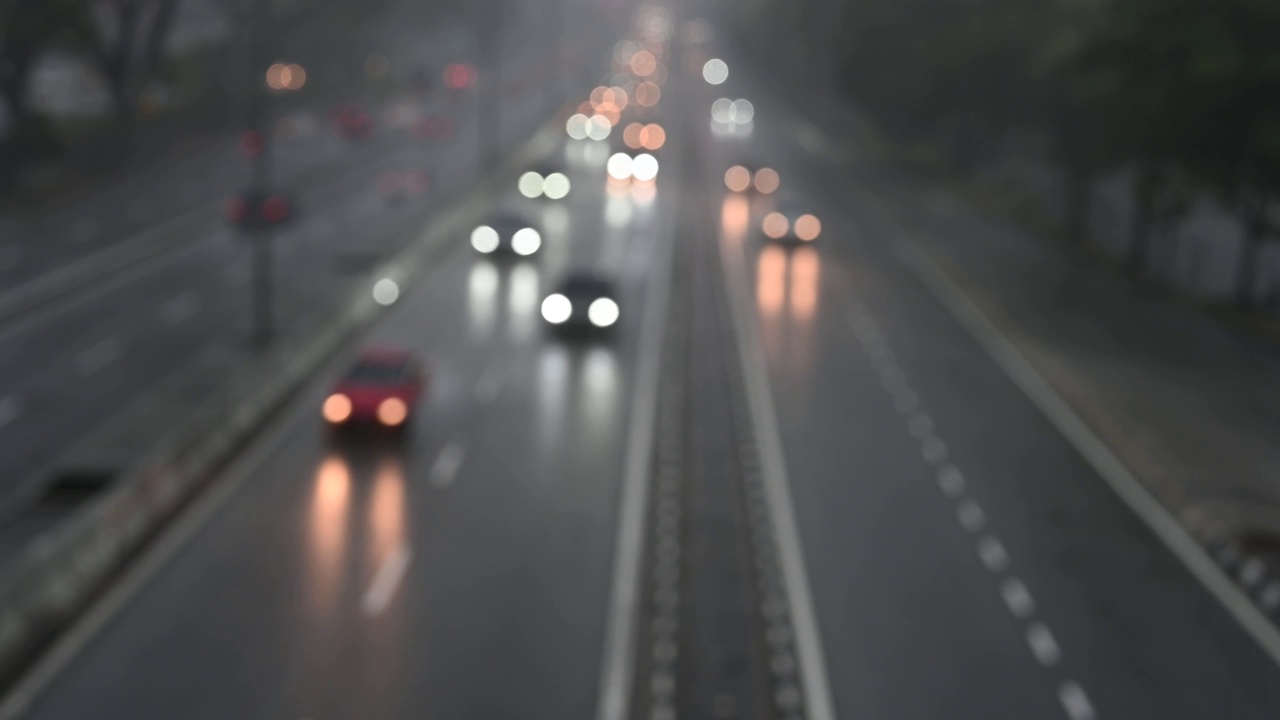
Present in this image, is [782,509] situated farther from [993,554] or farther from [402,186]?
[402,186]

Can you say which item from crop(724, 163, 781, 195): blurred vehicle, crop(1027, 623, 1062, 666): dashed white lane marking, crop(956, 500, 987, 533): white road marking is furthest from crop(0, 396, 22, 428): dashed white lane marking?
crop(724, 163, 781, 195): blurred vehicle

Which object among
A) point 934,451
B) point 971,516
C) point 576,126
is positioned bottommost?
point 576,126

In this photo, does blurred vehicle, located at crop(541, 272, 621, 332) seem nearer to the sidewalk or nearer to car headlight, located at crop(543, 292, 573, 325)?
car headlight, located at crop(543, 292, 573, 325)

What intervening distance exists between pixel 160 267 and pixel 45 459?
→ 75.4 feet

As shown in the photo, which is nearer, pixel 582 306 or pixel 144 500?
pixel 144 500

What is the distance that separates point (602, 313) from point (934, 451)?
43.6 ft

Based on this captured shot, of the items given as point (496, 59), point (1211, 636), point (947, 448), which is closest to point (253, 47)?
Result: point (947, 448)

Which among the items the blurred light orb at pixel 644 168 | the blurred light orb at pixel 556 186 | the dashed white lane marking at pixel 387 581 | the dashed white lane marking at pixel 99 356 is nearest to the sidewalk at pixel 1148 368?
the dashed white lane marking at pixel 387 581

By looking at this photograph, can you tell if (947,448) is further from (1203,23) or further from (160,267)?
(160,267)

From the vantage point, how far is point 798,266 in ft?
190

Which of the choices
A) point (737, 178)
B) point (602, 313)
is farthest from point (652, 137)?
point (602, 313)

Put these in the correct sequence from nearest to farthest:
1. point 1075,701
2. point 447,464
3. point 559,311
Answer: point 1075,701
point 447,464
point 559,311

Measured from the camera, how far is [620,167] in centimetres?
8719

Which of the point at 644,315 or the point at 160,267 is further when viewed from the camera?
the point at 160,267
